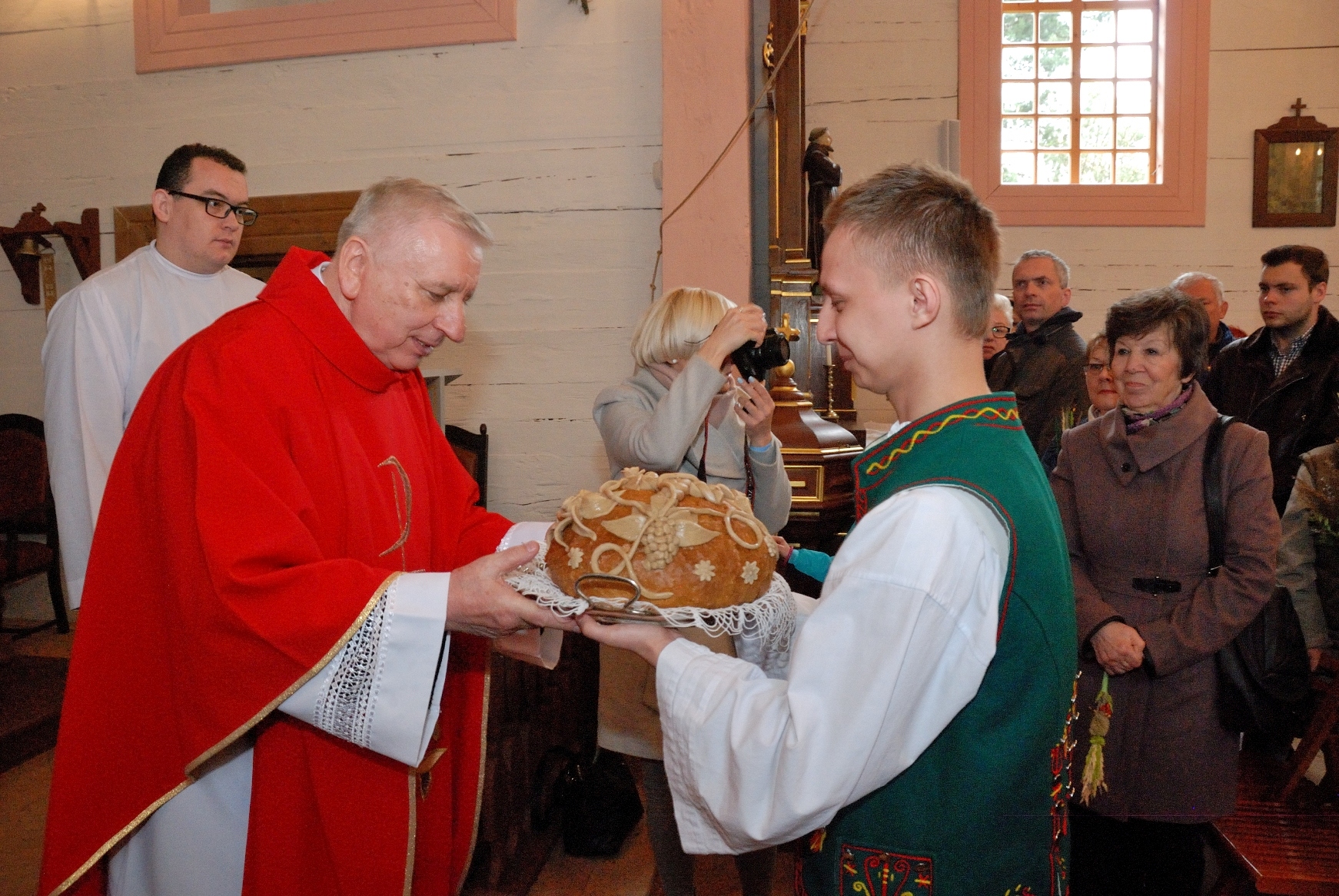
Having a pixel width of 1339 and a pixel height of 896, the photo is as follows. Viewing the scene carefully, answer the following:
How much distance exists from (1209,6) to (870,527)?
7059 millimetres

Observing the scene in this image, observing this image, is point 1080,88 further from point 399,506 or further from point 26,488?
point 26,488

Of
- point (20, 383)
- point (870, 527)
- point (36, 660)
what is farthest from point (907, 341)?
point (20, 383)

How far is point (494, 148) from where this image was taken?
4895 millimetres

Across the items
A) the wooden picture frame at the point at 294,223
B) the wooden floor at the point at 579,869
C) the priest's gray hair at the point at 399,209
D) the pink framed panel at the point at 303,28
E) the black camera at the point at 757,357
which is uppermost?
the pink framed panel at the point at 303,28

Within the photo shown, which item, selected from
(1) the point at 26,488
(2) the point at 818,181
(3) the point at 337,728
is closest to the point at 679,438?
(3) the point at 337,728

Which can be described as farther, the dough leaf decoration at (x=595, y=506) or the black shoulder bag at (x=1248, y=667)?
the black shoulder bag at (x=1248, y=667)

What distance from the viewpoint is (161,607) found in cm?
177

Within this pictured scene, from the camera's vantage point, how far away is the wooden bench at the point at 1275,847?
2.33 meters

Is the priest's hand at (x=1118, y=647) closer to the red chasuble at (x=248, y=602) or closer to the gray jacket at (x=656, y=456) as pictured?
the gray jacket at (x=656, y=456)

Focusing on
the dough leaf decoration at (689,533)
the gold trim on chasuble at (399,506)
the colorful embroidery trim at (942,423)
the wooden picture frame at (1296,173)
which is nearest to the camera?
the colorful embroidery trim at (942,423)

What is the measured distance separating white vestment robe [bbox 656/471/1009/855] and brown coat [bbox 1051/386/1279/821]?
1.45 metres

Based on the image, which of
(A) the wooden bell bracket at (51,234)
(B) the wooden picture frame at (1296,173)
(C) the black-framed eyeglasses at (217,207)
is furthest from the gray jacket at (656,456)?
(B) the wooden picture frame at (1296,173)

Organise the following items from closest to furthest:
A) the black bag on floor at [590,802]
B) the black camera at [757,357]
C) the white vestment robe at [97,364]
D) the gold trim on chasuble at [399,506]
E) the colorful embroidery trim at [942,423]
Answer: the colorful embroidery trim at [942,423], the gold trim on chasuble at [399,506], the black camera at [757,357], the white vestment robe at [97,364], the black bag on floor at [590,802]

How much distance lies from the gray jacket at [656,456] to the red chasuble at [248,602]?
0.81 m
